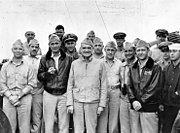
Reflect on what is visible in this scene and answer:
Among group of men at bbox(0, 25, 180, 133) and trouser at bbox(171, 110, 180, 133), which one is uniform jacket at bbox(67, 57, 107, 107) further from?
trouser at bbox(171, 110, 180, 133)

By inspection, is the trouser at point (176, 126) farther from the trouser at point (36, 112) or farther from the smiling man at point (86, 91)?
the trouser at point (36, 112)

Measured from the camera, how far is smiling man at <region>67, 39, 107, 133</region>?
6.33 metres

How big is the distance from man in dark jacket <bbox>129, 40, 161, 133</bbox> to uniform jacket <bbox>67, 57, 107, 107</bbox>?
0.49 m

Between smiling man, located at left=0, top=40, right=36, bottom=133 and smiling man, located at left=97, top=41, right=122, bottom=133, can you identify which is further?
smiling man, located at left=97, top=41, right=122, bottom=133

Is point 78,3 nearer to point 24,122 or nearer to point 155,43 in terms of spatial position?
point 155,43

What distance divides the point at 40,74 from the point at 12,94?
55cm

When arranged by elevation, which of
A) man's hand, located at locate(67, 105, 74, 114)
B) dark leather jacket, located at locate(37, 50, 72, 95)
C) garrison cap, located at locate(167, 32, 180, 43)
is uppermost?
garrison cap, located at locate(167, 32, 180, 43)

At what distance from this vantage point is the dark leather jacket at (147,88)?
6.00 metres

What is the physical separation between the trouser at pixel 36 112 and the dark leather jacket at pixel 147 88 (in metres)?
1.70

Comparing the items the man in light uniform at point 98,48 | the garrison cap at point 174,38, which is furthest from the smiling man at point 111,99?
the garrison cap at point 174,38

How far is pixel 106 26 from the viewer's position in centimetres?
955

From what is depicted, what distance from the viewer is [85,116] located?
634 centimetres

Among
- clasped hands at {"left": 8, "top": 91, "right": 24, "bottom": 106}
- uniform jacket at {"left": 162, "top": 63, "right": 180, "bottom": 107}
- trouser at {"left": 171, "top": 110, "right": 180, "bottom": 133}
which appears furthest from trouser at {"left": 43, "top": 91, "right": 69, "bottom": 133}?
trouser at {"left": 171, "top": 110, "right": 180, "bottom": 133}

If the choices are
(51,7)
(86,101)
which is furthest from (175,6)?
(86,101)
